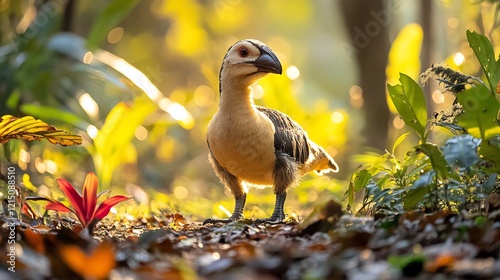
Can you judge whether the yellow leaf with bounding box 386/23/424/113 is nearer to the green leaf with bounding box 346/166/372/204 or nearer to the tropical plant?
the tropical plant

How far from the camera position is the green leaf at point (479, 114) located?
2.51 meters

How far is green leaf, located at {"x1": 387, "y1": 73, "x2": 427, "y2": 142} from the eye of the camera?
9.53 ft

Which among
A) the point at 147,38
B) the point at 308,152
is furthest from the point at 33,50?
the point at 147,38

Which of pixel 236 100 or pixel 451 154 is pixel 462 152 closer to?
pixel 451 154

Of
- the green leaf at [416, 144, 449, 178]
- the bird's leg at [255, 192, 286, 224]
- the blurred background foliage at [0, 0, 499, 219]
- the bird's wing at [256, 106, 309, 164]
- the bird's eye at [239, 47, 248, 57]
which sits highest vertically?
the blurred background foliage at [0, 0, 499, 219]

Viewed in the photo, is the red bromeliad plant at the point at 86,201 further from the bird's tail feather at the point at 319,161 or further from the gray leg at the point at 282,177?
the bird's tail feather at the point at 319,161

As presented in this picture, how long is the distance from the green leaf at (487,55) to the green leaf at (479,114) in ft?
1.50

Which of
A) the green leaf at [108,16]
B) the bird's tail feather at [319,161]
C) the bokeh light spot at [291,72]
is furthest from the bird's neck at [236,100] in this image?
the bokeh light spot at [291,72]

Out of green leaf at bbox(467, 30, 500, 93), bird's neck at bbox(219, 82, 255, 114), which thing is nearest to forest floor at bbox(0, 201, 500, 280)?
green leaf at bbox(467, 30, 500, 93)

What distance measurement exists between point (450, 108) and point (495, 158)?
1.89 feet

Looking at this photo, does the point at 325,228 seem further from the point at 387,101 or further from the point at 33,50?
the point at 387,101

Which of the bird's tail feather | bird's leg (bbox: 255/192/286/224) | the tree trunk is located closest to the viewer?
bird's leg (bbox: 255/192/286/224)

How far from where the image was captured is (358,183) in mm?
2996

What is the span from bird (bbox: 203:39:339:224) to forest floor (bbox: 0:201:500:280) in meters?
0.84
